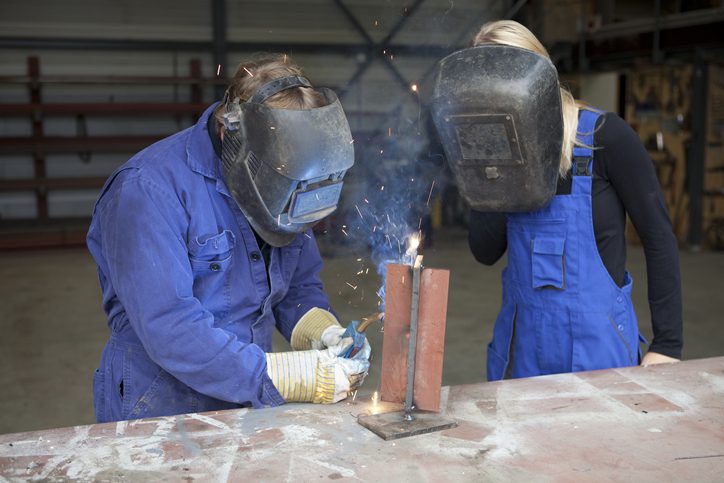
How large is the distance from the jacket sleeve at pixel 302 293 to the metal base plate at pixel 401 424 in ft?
1.66

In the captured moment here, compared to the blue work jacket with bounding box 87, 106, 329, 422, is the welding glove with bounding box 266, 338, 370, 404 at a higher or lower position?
lower

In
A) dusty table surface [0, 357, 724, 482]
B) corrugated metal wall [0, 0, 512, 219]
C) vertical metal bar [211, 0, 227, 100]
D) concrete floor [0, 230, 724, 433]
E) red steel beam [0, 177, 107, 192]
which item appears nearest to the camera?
dusty table surface [0, 357, 724, 482]

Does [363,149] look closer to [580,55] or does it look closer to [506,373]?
[580,55]

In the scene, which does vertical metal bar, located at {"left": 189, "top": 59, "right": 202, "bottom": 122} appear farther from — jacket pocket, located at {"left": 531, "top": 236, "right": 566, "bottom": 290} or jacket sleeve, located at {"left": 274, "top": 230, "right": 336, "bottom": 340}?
jacket pocket, located at {"left": 531, "top": 236, "right": 566, "bottom": 290}

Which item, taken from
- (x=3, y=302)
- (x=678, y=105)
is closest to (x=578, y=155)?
(x=3, y=302)

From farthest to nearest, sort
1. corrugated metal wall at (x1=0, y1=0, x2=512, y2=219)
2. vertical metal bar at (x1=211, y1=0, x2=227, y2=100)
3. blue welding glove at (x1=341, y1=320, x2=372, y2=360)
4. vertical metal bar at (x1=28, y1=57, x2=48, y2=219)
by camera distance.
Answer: vertical metal bar at (x1=211, y1=0, x2=227, y2=100)
corrugated metal wall at (x1=0, y1=0, x2=512, y2=219)
vertical metal bar at (x1=28, y1=57, x2=48, y2=219)
blue welding glove at (x1=341, y1=320, x2=372, y2=360)

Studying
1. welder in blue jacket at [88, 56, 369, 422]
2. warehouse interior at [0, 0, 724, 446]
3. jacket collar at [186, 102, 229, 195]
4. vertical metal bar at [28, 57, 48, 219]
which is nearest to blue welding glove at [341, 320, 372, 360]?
welder in blue jacket at [88, 56, 369, 422]

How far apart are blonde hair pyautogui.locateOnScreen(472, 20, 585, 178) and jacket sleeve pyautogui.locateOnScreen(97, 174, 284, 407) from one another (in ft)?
3.11

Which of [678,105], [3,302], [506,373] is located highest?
[678,105]

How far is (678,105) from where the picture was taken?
27.7 ft

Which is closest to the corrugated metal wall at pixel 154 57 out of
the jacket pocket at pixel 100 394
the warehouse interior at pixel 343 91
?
the warehouse interior at pixel 343 91

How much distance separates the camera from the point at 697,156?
325 inches

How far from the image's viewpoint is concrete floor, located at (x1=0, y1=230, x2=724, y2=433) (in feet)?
13.5

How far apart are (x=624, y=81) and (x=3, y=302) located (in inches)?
323
